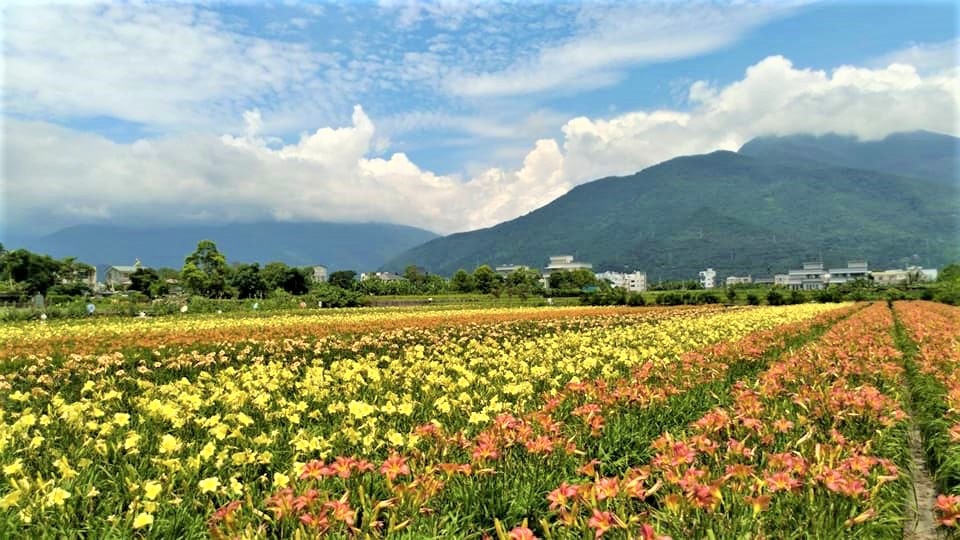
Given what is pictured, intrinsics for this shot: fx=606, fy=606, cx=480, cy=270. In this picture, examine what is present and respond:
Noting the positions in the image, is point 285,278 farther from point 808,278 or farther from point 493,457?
point 808,278

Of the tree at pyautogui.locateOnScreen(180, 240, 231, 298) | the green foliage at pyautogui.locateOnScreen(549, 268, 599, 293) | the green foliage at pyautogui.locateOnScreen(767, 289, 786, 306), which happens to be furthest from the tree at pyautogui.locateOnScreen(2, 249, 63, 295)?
the green foliage at pyautogui.locateOnScreen(767, 289, 786, 306)

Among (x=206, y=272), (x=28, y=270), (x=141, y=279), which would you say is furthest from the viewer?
(x=141, y=279)

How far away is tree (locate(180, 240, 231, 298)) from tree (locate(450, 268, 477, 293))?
3182 centimetres

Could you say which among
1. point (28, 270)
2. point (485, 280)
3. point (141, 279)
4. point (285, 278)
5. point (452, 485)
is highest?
point (28, 270)

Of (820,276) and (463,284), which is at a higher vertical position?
(463,284)

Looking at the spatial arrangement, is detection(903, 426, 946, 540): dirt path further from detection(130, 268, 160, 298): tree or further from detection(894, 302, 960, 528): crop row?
detection(130, 268, 160, 298): tree

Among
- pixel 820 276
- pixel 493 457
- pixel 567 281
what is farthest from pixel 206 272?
pixel 820 276

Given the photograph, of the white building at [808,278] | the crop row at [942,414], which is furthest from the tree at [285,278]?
the white building at [808,278]

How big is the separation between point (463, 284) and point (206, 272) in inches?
1378

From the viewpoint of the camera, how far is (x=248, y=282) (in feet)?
258

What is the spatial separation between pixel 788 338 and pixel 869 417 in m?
9.19

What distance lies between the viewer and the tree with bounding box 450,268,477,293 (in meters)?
86.5

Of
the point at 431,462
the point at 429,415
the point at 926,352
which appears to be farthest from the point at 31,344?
the point at 926,352

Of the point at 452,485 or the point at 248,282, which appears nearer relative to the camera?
the point at 452,485
